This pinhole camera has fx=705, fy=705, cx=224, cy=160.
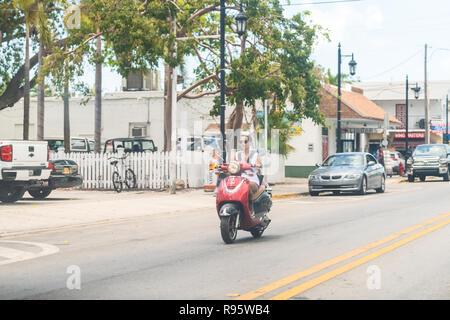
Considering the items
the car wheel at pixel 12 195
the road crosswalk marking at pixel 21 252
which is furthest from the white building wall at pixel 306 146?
the road crosswalk marking at pixel 21 252

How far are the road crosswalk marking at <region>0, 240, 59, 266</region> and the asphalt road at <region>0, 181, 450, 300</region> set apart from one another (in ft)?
0.05

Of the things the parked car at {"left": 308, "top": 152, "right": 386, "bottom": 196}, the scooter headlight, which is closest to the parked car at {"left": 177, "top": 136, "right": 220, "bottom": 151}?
the parked car at {"left": 308, "top": 152, "right": 386, "bottom": 196}

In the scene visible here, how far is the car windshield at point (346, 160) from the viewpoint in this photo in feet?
83.5

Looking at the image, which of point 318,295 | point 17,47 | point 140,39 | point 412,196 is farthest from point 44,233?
point 17,47

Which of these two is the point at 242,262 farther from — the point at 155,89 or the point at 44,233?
the point at 155,89

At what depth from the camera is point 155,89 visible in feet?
146

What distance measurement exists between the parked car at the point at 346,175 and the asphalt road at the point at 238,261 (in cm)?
818

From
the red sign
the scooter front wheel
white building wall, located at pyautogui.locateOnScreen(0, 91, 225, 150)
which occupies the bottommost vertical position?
the scooter front wheel

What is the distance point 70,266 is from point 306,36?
1872 cm

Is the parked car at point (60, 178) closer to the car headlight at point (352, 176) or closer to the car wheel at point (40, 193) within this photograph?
the car wheel at point (40, 193)

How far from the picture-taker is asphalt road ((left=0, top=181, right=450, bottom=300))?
7.40 m

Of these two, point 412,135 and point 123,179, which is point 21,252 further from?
point 412,135

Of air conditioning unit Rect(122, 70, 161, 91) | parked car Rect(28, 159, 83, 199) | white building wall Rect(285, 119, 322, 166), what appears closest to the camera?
parked car Rect(28, 159, 83, 199)

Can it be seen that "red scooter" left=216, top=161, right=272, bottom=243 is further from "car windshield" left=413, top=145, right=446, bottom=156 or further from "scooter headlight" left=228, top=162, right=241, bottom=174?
"car windshield" left=413, top=145, right=446, bottom=156
